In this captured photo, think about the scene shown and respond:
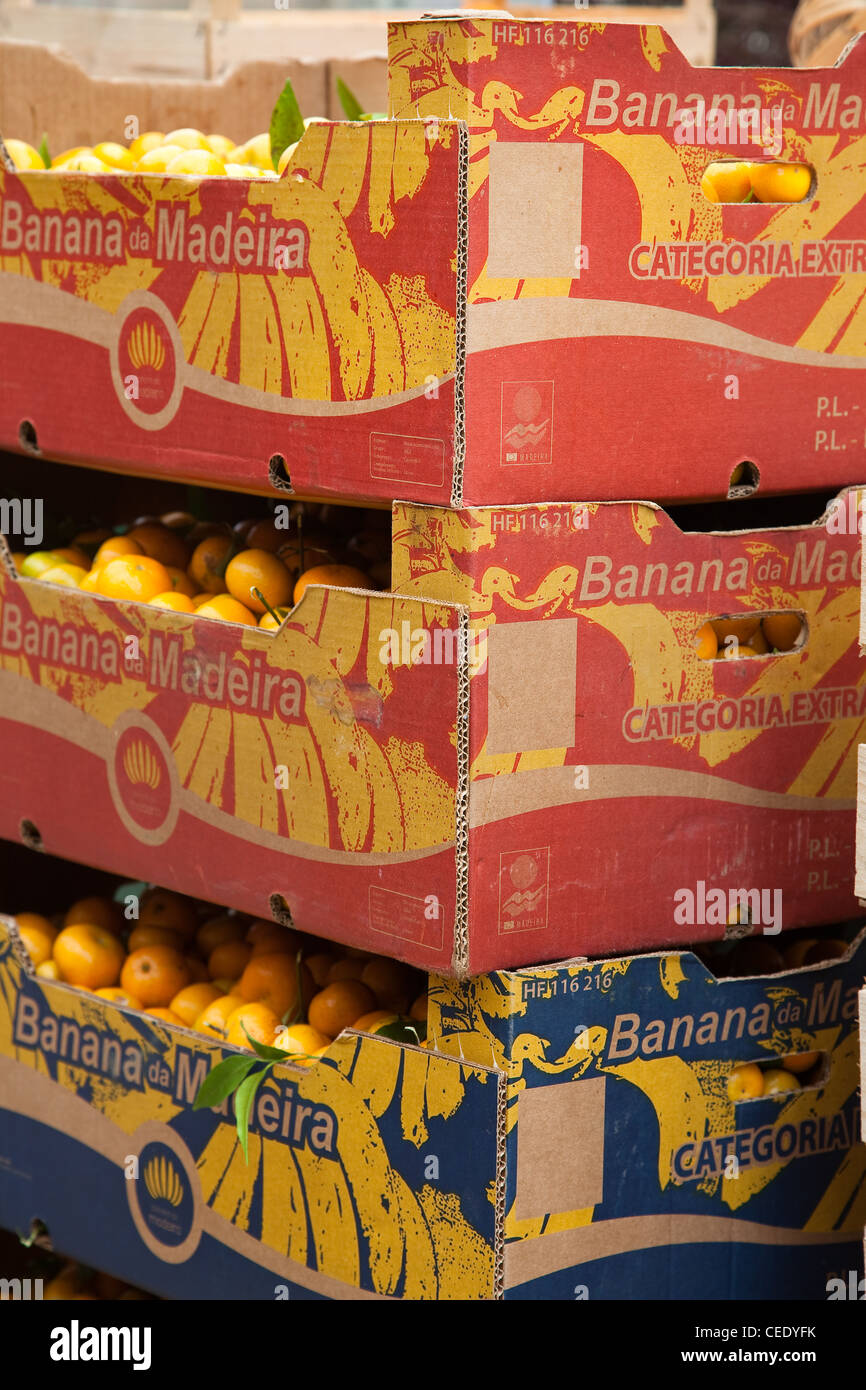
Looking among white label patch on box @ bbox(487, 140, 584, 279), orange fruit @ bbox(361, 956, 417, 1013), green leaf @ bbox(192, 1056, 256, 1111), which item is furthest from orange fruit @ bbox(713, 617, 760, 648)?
green leaf @ bbox(192, 1056, 256, 1111)

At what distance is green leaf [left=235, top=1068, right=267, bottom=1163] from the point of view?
155 cm

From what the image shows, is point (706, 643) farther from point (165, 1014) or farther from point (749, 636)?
point (165, 1014)

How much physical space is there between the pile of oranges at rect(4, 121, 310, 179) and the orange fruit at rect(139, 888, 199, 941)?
2.47ft

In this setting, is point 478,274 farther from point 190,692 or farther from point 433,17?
point 190,692

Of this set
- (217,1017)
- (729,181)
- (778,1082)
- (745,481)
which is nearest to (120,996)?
(217,1017)

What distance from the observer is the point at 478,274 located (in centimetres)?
132

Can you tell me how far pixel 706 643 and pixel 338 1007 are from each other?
475 millimetres

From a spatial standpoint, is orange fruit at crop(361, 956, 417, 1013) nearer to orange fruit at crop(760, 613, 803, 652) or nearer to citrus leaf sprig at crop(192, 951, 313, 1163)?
citrus leaf sprig at crop(192, 951, 313, 1163)

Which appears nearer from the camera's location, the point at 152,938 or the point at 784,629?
the point at 784,629

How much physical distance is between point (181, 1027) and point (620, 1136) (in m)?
0.44

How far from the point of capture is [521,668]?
138 cm

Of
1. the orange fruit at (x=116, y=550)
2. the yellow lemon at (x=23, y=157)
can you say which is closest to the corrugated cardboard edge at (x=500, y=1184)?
the orange fruit at (x=116, y=550)

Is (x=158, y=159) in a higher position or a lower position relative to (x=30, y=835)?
higher

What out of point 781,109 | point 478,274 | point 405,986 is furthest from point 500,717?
point 781,109
